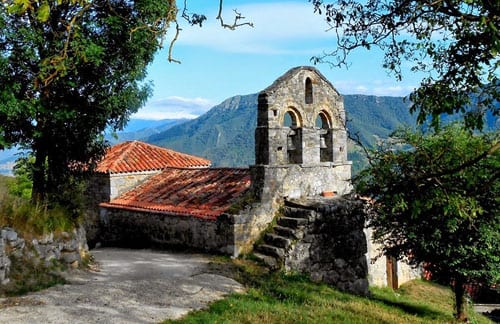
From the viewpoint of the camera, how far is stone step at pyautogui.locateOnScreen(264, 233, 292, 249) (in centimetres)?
1412

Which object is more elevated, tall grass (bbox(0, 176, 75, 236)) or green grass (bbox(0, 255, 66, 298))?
tall grass (bbox(0, 176, 75, 236))

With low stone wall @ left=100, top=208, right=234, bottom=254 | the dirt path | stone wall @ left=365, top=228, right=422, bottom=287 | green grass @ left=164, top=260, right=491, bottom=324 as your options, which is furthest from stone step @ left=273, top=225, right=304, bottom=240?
stone wall @ left=365, top=228, right=422, bottom=287

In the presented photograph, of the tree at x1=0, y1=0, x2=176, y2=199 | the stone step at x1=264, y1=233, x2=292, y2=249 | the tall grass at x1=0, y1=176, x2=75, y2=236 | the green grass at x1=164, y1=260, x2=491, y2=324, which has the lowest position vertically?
the green grass at x1=164, y1=260, x2=491, y2=324

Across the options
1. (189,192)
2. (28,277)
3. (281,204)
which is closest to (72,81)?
(28,277)

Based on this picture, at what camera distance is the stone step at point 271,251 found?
13945 mm

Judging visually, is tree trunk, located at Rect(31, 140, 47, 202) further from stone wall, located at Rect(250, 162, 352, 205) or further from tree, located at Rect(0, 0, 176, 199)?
stone wall, located at Rect(250, 162, 352, 205)

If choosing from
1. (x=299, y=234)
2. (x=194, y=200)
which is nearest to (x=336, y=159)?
(x=299, y=234)

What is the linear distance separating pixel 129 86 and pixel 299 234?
6413mm

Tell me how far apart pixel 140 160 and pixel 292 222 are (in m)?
8.80

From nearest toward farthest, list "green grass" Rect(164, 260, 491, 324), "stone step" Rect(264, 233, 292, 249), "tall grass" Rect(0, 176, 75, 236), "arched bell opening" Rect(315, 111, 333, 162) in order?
"green grass" Rect(164, 260, 491, 324) → "tall grass" Rect(0, 176, 75, 236) → "stone step" Rect(264, 233, 292, 249) → "arched bell opening" Rect(315, 111, 333, 162)

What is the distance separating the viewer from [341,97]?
17641 mm

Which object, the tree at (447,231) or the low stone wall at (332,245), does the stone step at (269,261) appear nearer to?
the low stone wall at (332,245)

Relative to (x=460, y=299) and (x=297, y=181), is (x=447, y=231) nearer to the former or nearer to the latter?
(x=460, y=299)

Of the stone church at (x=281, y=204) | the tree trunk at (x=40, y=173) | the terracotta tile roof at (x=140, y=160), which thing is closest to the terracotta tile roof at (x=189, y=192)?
the stone church at (x=281, y=204)
